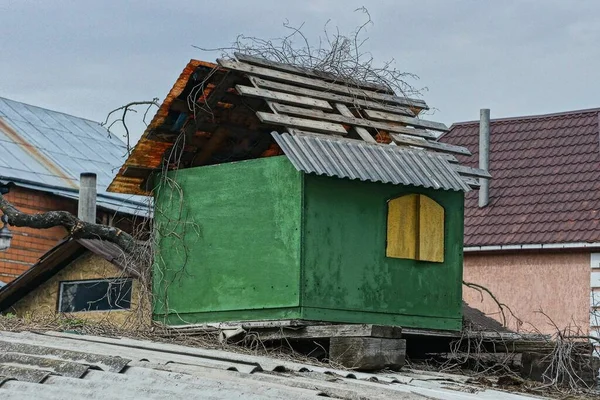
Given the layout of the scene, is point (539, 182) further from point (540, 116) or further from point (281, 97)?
point (281, 97)

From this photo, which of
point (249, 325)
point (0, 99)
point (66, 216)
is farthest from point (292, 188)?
point (0, 99)

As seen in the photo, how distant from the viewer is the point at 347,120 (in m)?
12.8

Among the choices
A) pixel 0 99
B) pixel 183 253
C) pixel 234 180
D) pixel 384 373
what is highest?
pixel 0 99

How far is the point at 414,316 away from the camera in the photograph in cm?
1240

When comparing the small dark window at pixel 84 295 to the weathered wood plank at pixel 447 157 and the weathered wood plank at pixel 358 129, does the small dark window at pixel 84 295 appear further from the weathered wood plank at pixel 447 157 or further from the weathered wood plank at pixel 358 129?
the weathered wood plank at pixel 447 157

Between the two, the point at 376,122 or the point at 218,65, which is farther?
the point at 376,122

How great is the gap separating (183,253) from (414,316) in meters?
2.55

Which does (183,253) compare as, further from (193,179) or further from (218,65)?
(218,65)

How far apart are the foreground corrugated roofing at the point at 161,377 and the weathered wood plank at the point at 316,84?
363 cm

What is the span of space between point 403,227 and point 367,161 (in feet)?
2.81

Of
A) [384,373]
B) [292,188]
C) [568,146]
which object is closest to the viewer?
[384,373]

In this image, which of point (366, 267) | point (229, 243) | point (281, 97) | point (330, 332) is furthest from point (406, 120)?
point (330, 332)

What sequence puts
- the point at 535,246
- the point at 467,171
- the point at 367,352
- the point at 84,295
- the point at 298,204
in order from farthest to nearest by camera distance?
the point at 84,295 → the point at 535,246 → the point at 467,171 → the point at 298,204 → the point at 367,352

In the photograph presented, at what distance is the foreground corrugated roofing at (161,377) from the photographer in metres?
6.69
